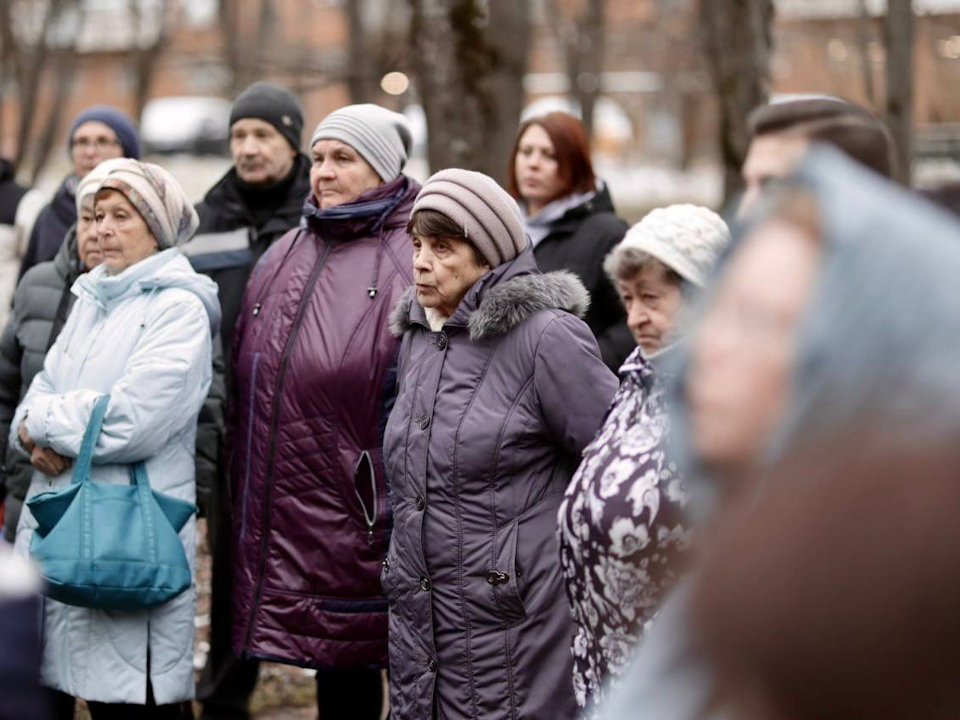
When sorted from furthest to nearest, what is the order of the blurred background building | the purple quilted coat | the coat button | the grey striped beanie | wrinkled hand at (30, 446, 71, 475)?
the blurred background building → the grey striped beanie → the purple quilted coat → wrinkled hand at (30, 446, 71, 475) → the coat button

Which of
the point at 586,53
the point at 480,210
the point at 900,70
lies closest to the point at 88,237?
the point at 480,210

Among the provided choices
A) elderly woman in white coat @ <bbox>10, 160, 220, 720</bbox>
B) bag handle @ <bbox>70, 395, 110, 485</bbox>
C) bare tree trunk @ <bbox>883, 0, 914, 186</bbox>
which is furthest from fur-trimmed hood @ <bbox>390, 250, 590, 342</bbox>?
bare tree trunk @ <bbox>883, 0, 914, 186</bbox>

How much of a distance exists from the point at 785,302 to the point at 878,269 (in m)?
0.09

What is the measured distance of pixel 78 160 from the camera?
6.31 meters

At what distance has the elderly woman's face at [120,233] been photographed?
464cm

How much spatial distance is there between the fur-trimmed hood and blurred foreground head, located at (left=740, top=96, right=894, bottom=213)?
94 cm

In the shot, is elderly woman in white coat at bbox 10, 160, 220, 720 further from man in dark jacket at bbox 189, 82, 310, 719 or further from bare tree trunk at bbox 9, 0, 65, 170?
bare tree trunk at bbox 9, 0, 65, 170

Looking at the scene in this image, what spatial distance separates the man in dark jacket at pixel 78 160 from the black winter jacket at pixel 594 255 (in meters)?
2.06

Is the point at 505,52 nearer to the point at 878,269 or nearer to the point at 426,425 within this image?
the point at 426,425

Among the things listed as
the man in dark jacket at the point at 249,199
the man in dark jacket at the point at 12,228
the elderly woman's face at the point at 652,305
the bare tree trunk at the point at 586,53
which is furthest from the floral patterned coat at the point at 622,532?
the bare tree trunk at the point at 586,53

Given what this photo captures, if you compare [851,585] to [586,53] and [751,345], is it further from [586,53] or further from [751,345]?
[586,53]

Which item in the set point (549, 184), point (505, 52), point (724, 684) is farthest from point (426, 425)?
point (505, 52)

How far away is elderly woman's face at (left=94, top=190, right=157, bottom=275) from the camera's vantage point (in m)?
4.64

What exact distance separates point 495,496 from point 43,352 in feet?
6.57
